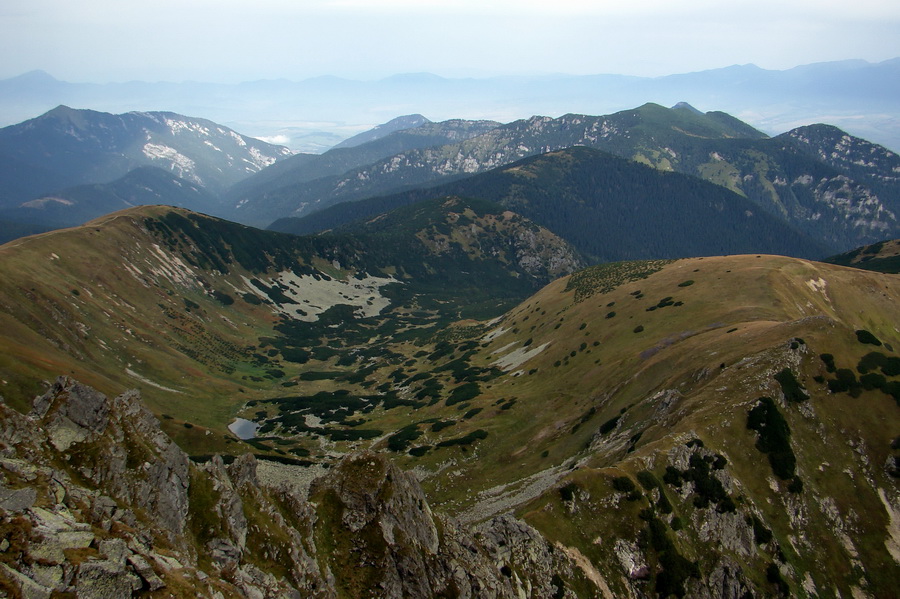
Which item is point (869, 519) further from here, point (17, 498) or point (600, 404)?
point (17, 498)

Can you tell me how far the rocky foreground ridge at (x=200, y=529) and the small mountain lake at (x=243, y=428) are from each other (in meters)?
74.9

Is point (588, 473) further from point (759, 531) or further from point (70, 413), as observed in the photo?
point (70, 413)

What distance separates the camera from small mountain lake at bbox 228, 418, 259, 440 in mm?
106181

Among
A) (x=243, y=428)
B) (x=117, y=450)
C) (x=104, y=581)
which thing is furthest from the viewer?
(x=243, y=428)

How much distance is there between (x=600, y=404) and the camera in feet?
254

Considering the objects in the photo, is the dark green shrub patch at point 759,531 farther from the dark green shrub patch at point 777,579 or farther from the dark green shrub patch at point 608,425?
the dark green shrub patch at point 608,425

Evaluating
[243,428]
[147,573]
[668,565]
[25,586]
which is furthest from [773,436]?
[243,428]

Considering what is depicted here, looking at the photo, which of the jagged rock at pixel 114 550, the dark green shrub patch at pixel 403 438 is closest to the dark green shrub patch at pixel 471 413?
the dark green shrub patch at pixel 403 438

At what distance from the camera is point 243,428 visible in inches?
4343

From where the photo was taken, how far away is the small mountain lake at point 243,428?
4180 inches

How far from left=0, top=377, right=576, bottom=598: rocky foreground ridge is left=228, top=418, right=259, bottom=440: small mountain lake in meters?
74.9

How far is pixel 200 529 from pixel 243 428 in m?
87.9

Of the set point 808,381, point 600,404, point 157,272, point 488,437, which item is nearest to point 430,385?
point 488,437

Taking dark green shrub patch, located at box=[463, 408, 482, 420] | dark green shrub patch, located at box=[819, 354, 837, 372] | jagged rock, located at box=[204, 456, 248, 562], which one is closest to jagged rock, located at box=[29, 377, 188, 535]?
jagged rock, located at box=[204, 456, 248, 562]
